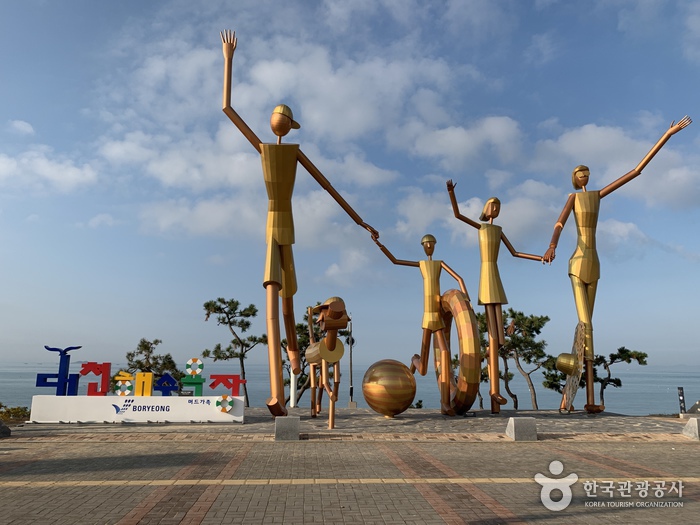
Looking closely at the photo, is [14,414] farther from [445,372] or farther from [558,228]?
[558,228]

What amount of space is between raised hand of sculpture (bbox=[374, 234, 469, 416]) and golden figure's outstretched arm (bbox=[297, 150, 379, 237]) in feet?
3.61

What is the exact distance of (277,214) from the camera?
1460cm

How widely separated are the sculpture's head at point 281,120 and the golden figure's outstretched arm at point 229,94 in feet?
2.01

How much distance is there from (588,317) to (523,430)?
7466 mm

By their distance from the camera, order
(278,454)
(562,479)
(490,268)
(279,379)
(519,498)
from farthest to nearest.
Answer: (490,268) < (279,379) < (278,454) < (562,479) < (519,498)

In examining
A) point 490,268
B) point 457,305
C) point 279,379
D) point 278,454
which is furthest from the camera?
point 490,268

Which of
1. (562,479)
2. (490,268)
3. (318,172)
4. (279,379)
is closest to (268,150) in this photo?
(318,172)

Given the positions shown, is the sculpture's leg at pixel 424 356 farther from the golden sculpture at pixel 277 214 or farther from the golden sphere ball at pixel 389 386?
the golden sculpture at pixel 277 214

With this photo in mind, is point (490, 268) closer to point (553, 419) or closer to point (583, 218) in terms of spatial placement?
point (583, 218)

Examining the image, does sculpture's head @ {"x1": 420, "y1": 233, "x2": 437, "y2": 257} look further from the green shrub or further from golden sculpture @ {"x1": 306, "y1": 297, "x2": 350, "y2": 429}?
the green shrub

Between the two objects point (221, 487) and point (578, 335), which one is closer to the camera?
point (221, 487)

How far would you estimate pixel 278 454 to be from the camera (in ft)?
33.6

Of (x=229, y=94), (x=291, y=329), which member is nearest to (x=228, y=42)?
(x=229, y=94)

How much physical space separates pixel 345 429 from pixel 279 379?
2.32 meters
